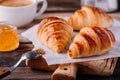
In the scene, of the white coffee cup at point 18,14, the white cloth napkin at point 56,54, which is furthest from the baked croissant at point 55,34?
the white coffee cup at point 18,14

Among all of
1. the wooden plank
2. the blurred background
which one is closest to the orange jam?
the wooden plank

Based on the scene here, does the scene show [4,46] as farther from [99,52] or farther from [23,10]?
[99,52]

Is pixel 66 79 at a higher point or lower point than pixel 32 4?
lower

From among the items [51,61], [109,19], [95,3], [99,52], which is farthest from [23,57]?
[95,3]

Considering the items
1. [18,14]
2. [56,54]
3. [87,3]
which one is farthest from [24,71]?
[87,3]

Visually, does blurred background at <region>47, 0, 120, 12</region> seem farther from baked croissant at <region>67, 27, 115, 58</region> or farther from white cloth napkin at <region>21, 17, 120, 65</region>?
baked croissant at <region>67, 27, 115, 58</region>

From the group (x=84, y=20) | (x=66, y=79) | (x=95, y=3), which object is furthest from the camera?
(x=95, y=3)
